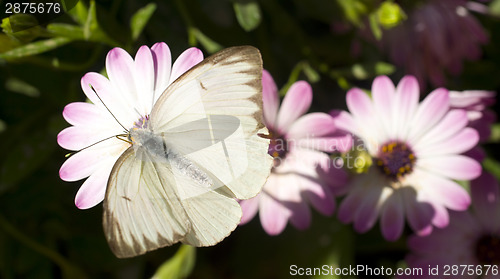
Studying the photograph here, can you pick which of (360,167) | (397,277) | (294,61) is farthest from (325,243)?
(294,61)

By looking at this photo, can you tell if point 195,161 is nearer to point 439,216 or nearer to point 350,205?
point 350,205

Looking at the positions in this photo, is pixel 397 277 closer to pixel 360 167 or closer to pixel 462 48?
pixel 360 167

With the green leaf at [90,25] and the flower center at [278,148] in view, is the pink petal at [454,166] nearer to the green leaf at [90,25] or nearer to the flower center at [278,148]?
the flower center at [278,148]

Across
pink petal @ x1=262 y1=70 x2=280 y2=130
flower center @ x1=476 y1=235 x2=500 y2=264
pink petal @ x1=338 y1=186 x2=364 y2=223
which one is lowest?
flower center @ x1=476 y1=235 x2=500 y2=264

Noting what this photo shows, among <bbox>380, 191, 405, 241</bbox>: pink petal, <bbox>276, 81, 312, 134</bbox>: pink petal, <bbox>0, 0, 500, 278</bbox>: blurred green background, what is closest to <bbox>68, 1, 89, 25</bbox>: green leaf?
<bbox>0, 0, 500, 278</bbox>: blurred green background

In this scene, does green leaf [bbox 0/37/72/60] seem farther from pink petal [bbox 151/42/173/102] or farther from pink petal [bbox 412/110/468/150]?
pink petal [bbox 412/110/468/150]

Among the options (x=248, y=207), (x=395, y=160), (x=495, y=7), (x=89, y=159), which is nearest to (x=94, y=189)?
(x=89, y=159)
